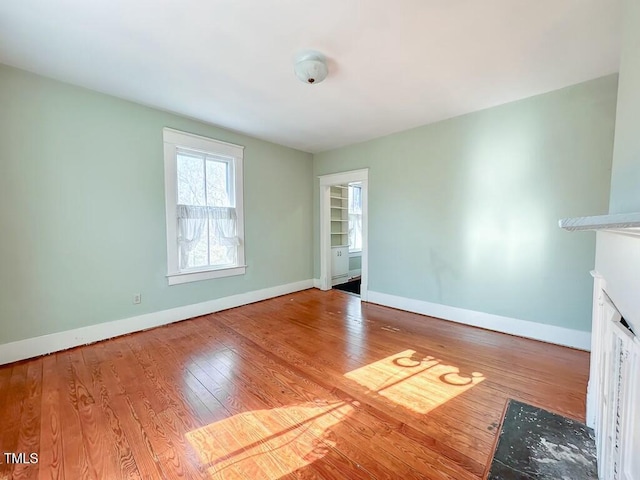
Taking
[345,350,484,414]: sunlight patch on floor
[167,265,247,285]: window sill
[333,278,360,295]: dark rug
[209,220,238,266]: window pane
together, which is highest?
[209,220,238,266]: window pane

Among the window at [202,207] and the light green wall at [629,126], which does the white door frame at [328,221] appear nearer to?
the window at [202,207]

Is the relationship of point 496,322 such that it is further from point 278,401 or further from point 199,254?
point 199,254

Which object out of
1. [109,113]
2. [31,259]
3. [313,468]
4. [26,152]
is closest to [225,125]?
[109,113]

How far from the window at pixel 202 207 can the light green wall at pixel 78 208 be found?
0.41ft

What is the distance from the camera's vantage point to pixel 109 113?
2.76 meters

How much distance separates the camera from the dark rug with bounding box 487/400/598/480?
A: 1280 mm

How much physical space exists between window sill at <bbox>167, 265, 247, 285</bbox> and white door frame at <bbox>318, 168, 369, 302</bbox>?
1.58 m

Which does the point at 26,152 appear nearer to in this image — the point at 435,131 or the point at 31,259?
the point at 31,259

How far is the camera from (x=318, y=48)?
1.99 m

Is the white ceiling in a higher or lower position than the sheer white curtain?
higher

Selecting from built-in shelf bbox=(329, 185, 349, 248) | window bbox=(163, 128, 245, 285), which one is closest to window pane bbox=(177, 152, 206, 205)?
window bbox=(163, 128, 245, 285)

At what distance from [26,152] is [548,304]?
5.27 meters

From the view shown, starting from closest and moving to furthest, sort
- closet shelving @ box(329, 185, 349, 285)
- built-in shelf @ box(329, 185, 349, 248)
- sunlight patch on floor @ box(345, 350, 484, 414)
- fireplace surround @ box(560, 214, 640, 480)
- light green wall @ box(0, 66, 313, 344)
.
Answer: fireplace surround @ box(560, 214, 640, 480)
sunlight patch on floor @ box(345, 350, 484, 414)
light green wall @ box(0, 66, 313, 344)
closet shelving @ box(329, 185, 349, 285)
built-in shelf @ box(329, 185, 349, 248)

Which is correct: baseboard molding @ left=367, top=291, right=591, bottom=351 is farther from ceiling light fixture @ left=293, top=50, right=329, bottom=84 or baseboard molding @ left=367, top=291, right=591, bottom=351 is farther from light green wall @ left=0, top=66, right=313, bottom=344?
ceiling light fixture @ left=293, top=50, right=329, bottom=84
